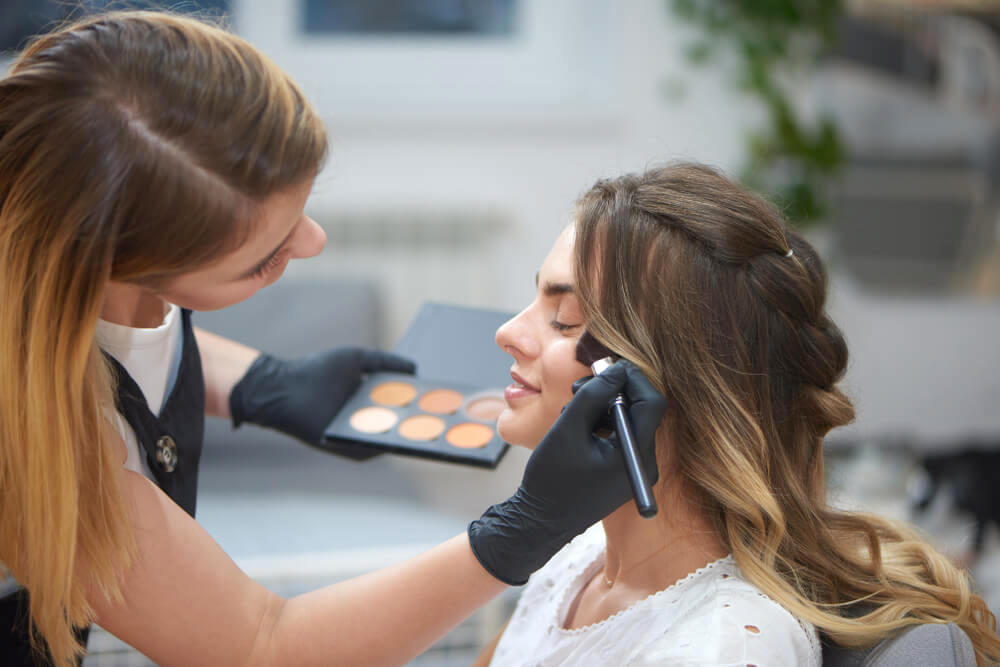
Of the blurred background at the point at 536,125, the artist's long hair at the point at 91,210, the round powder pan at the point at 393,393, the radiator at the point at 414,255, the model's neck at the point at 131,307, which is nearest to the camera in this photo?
the artist's long hair at the point at 91,210

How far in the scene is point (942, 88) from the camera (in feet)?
9.46

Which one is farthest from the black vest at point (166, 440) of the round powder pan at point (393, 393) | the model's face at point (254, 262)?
the round powder pan at point (393, 393)

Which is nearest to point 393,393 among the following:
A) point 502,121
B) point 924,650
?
point 924,650

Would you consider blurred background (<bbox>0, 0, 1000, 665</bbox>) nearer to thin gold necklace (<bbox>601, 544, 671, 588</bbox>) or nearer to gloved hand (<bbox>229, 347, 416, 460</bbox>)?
gloved hand (<bbox>229, 347, 416, 460</bbox>)

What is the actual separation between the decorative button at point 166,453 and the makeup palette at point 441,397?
25cm

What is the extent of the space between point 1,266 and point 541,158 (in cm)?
201

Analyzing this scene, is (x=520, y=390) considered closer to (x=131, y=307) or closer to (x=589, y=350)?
(x=589, y=350)

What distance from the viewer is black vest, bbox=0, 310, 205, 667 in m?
0.90

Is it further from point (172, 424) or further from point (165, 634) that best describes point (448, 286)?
point (165, 634)

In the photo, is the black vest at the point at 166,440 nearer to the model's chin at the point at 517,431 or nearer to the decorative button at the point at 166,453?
the decorative button at the point at 166,453

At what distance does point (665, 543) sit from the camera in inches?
38.9

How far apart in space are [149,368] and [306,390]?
0.94 ft

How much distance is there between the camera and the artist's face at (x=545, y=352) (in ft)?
3.19

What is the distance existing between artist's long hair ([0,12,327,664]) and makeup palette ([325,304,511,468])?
396mm
